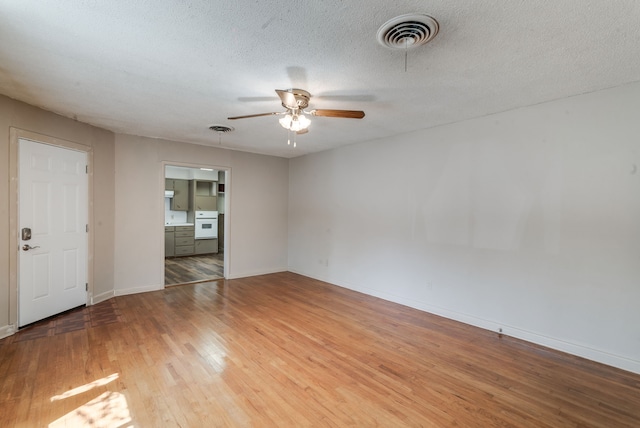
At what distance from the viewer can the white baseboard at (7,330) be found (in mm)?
3016

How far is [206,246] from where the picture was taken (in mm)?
8305

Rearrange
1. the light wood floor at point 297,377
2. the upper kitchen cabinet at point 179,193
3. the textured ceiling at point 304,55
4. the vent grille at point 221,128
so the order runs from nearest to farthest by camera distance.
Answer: the textured ceiling at point 304,55 → the light wood floor at point 297,377 → the vent grille at point 221,128 → the upper kitchen cabinet at point 179,193

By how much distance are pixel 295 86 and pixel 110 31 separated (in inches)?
55.0

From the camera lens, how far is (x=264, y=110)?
3379 millimetres

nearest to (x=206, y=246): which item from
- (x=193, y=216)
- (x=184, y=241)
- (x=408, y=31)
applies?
(x=184, y=241)

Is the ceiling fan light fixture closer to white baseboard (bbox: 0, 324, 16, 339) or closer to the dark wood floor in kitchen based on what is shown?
white baseboard (bbox: 0, 324, 16, 339)

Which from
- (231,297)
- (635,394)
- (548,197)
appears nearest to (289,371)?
(231,297)

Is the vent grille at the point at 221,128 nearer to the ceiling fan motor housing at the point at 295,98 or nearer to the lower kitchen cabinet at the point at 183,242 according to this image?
the ceiling fan motor housing at the point at 295,98

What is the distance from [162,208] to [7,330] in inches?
94.6

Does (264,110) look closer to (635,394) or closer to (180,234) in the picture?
(635,394)

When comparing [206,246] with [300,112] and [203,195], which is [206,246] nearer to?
[203,195]

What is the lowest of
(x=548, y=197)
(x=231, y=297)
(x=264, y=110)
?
(x=231, y=297)

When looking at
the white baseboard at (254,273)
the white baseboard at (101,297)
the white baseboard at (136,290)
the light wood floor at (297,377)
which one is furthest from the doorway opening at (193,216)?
the light wood floor at (297,377)

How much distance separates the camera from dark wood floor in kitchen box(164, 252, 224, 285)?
5651 millimetres
